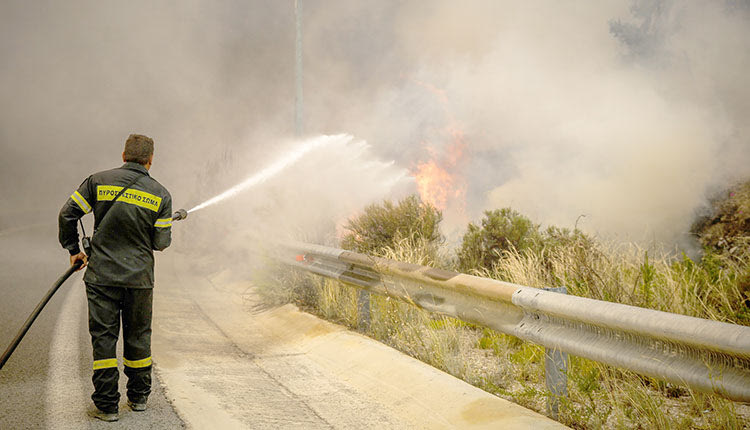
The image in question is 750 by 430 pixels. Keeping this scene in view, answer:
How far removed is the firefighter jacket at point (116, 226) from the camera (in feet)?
14.2

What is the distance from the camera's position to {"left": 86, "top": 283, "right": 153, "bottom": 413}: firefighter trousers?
419 centimetres

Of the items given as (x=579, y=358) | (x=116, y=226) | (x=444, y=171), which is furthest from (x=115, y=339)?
(x=444, y=171)

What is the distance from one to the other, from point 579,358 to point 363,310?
253 cm

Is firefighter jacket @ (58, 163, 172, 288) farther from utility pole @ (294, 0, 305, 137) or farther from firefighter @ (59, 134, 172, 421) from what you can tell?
utility pole @ (294, 0, 305, 137)

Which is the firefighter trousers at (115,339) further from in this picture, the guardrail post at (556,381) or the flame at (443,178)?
the flame at (443,178)

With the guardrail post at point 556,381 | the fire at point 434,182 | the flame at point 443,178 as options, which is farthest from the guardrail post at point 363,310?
the fire at point 434,182

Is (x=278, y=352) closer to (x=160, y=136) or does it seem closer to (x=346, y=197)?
(x=346, y=197)

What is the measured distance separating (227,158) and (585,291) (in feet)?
35.9

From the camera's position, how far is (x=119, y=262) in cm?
434

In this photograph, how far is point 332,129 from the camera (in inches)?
974

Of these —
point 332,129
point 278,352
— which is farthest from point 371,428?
point 332,129

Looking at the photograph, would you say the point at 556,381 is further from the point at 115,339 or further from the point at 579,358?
the point at 115,339

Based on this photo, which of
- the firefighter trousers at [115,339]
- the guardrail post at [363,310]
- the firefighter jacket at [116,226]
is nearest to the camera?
the firefighter trousers at [115,339]

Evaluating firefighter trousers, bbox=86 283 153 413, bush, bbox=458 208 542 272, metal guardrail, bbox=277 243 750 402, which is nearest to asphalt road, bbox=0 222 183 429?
firefighter trousers, bbox=86 283 153 413
